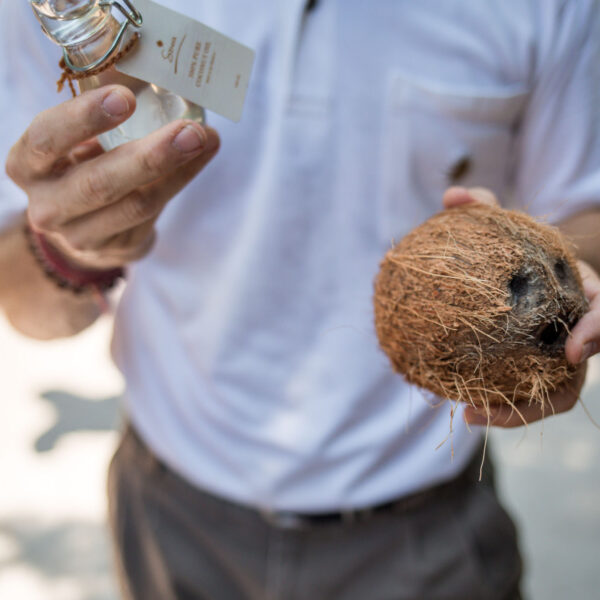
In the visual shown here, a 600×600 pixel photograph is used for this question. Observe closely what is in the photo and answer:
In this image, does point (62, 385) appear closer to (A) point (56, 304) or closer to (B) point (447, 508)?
(A) point (56, 304)

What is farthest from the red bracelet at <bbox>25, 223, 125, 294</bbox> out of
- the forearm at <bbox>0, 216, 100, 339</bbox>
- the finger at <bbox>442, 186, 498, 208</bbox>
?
the finger at <bbox>442, 186, 498, 208</bbox>

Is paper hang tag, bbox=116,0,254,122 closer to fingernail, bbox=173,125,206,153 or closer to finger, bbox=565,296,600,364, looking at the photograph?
fingernail, bbox=173,125,206,153

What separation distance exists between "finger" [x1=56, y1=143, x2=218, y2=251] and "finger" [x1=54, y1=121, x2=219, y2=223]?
2cm

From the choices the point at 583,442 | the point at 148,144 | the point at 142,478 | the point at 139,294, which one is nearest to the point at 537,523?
the point at 583,442

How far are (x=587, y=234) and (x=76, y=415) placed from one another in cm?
189

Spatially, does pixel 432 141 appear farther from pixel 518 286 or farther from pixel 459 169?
pixel 518 286

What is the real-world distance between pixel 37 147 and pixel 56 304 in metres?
0.48

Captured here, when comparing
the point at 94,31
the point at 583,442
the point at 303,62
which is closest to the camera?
the point at 94,31

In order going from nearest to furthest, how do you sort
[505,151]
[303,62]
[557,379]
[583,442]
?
[557,379], [303,62], [505,151], [583,442]

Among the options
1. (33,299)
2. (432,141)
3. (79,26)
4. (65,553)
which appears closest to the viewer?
(79,26)

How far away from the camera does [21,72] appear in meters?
0.84

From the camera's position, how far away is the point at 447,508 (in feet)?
3.32

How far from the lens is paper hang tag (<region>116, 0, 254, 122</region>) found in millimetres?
566

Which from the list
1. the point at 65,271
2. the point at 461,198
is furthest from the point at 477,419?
the point at 65,271
